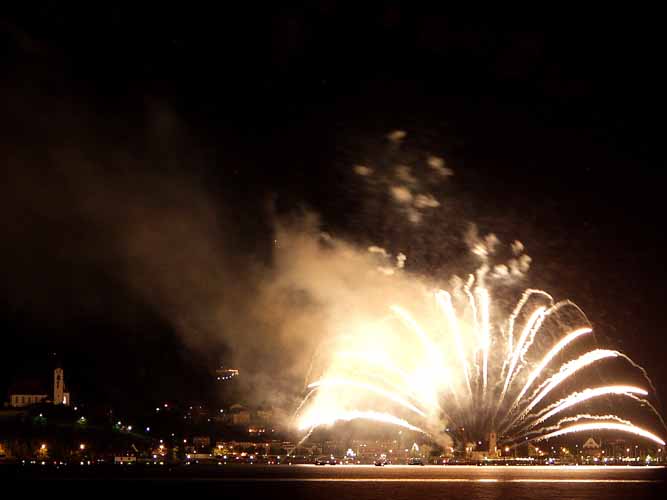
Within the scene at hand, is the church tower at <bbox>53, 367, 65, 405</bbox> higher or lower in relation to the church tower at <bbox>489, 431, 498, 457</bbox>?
higher

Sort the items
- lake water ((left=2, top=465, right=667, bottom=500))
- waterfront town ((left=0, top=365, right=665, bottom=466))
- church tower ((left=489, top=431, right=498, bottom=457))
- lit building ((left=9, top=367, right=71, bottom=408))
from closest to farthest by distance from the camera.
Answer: lake water ((left=2, top=465, right=667, bottom=500))
church tower ((left=489, top=431, right=498, bottom=457))
waterfront town ((left=0, top=365, right=665, bottom=466))
lit building ((left=9, top=367, right=71, bottom=408))

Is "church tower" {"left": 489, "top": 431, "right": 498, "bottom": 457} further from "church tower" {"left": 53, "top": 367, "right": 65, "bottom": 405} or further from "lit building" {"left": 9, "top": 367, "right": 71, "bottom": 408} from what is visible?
"church tower" {"left": 53, "top": 367, "right": 65, "bottom": 405}

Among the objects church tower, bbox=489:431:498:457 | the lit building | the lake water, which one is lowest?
the lake water

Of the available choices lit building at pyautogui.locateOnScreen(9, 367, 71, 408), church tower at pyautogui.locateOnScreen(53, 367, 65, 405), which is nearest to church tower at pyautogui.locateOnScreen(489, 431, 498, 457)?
lit building at pyautogui.locateOnScreen(9, 367, 71, 408)

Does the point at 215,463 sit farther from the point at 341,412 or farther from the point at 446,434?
the point at 341,412

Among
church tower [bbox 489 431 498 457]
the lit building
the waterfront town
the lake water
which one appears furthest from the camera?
the lit building

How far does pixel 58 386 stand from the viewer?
199000mm

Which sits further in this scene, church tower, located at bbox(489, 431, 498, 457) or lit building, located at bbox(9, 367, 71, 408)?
lit building, located at bbox(9, 367, 71, 408)

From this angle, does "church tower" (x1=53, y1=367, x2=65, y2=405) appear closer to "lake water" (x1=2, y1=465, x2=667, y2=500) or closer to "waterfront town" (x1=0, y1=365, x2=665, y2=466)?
"waterfront town" (x1=0, y1=365, x2=665, y2=466)

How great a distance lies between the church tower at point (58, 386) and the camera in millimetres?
197863

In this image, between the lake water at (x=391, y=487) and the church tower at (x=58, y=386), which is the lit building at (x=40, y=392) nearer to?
the church tower at (x=58, y=386)

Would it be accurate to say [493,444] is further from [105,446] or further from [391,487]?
[105,446]

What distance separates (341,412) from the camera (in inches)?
4109

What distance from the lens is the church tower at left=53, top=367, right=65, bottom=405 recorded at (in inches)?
7790
